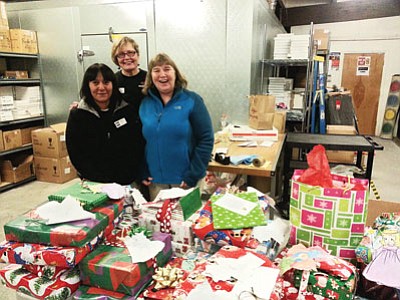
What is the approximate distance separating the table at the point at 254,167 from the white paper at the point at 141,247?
1301 mm

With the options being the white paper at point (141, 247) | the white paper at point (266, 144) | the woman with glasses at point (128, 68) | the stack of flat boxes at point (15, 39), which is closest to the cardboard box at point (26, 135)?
the stack of flat boxes at point (15, 39)

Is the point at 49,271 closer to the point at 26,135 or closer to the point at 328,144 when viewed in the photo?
the point at 328,144

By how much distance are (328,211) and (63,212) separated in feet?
3.26

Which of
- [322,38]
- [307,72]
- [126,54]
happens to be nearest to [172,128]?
[126,54]

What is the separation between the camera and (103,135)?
206cm

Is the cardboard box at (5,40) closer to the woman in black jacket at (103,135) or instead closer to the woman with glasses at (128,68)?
the woman with glasses at (128,68)

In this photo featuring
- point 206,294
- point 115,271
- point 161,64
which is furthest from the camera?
point 161,64

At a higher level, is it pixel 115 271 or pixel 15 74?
pixel 15 74

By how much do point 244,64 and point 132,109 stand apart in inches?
76.0

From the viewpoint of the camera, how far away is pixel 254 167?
2.47 meters

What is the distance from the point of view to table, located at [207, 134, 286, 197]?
2449 mm

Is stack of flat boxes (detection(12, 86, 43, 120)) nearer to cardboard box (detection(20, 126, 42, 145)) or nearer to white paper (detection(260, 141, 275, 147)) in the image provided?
cardboard box (detection(20, 126, 42, 145))

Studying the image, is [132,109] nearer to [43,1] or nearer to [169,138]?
[169,138]

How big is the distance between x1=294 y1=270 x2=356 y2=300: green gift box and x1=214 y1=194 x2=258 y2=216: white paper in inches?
14.5
